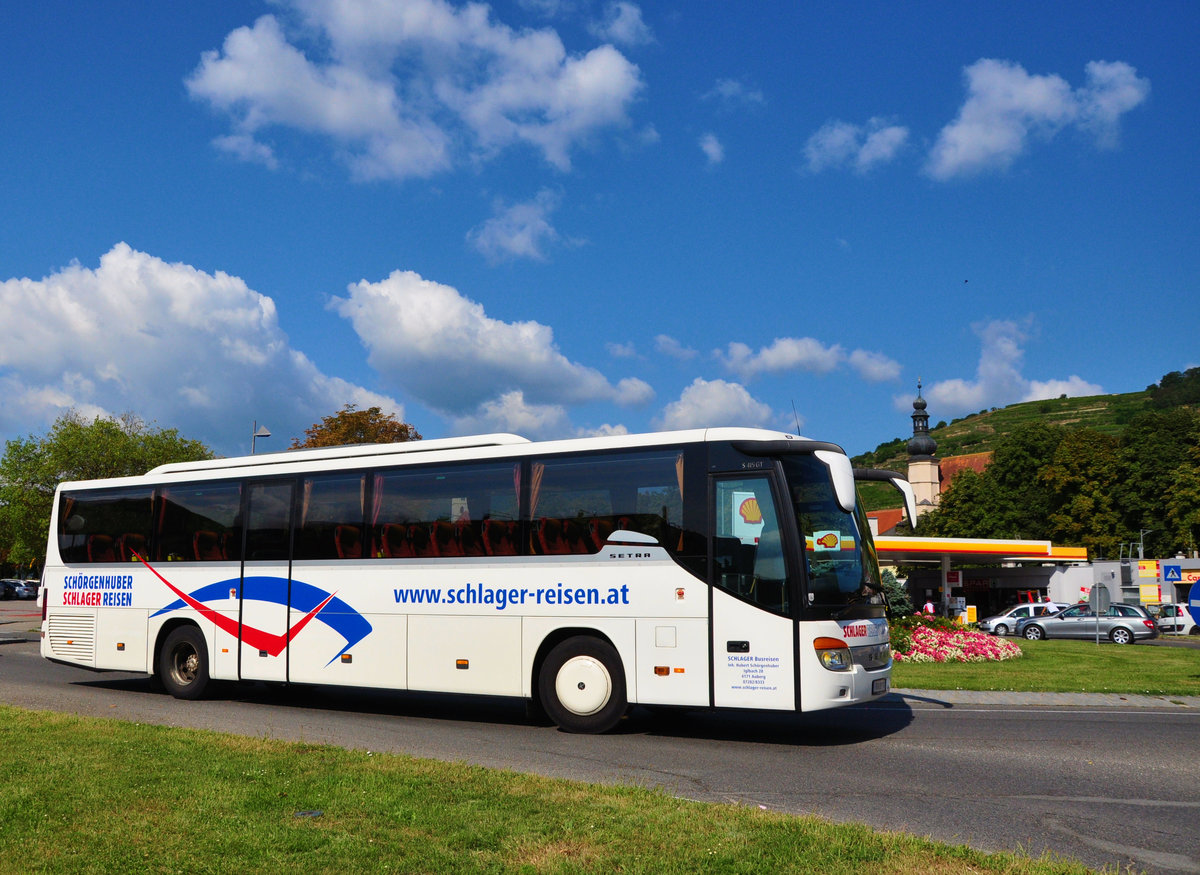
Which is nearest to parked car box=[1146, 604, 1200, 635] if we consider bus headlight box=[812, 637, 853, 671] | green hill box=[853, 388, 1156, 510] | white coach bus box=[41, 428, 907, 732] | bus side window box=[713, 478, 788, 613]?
white coach bus box=[41, 428, 907, 732]

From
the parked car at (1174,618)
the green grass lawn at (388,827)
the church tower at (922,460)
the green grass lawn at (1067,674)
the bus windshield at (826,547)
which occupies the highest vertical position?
the church tower at (922,460)

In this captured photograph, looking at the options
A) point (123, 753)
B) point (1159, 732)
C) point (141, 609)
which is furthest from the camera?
point (141, 609)

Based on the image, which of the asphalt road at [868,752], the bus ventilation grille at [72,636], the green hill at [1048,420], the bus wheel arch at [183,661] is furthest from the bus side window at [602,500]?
the green hill at [1048,420]

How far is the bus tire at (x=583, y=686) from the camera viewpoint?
1135 cm

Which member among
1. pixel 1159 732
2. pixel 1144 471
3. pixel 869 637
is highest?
pixel 1144 471

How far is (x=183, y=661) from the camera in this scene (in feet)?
49.9

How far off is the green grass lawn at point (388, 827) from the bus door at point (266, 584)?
5457mm

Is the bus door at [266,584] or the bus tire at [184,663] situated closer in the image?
the bus door at [266,584]

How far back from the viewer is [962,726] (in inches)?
476

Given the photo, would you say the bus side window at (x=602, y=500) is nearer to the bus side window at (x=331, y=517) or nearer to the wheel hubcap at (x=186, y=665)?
the bus side window at (x=331, y=517)

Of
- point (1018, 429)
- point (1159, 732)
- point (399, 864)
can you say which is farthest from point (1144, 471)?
point (399, 864)

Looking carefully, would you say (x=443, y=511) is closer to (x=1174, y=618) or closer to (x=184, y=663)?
(x=184, y=663)

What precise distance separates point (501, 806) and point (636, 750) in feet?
12.2

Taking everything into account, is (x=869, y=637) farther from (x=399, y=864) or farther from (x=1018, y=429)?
(x=1018, y=429)
